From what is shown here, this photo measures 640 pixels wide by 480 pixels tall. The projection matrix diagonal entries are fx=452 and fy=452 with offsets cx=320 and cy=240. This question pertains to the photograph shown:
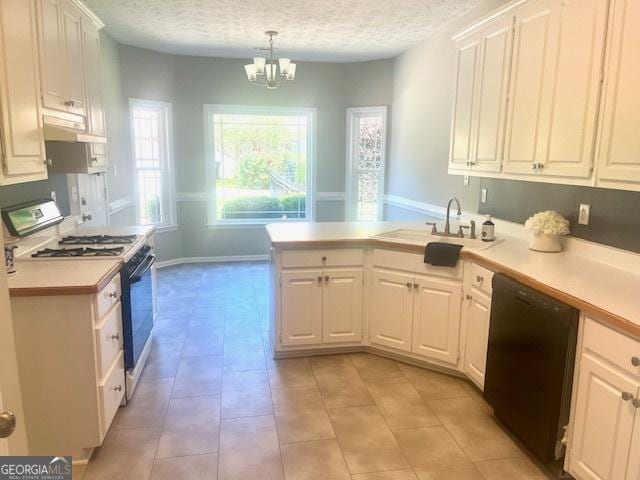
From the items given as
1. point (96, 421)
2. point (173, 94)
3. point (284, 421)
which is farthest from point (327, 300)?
point (173, 94)

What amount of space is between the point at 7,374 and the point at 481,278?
2.39 metres

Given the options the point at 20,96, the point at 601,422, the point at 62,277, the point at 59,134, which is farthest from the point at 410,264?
the point at 20,96

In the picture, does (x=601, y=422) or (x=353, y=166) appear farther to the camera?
(x=353, y=166)

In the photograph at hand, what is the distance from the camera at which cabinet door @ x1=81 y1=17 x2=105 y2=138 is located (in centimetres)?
319

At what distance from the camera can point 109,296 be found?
7.78 feet

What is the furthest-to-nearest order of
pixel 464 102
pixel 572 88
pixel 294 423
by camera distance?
pixel 464 102
pixel 294 423
pixel 572 88

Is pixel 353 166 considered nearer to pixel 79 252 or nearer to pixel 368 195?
pixel 368 195

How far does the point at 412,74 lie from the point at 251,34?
6.15 ft

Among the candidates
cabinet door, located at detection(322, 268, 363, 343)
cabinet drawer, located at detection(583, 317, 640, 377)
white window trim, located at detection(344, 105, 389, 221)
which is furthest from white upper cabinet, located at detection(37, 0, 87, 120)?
white window trim, located at detection(344, 105, 389, 221)

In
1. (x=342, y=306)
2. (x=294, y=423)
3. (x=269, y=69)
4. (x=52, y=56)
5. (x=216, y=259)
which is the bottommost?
(x=294, y=423)

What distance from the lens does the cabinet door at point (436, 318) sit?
2961mm

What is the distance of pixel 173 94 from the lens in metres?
5.85

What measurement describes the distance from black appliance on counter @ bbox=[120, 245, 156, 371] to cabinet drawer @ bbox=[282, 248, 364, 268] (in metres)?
0.96

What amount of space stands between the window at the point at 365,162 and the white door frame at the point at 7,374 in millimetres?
5464
